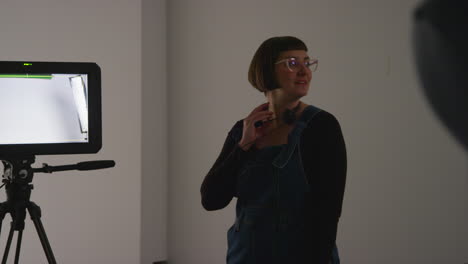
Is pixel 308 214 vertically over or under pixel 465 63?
under

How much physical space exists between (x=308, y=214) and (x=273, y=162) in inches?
6.2

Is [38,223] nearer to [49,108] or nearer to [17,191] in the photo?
[17,191]

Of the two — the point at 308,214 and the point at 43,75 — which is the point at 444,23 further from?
the point at 43,75

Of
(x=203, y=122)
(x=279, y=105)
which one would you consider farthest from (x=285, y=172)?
(x=203, y=122)

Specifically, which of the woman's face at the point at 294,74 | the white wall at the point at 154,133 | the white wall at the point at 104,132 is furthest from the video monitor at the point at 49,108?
the white wall at the point at 154,133

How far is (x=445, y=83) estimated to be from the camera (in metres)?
0.22

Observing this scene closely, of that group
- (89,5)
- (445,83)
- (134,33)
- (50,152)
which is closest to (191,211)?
(134,33)

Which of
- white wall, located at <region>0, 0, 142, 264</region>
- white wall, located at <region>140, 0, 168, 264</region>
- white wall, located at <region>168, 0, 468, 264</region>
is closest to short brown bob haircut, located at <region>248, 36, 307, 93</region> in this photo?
white wall, located at <region>168, 0, 468, 264</region>

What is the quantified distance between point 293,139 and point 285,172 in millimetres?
86

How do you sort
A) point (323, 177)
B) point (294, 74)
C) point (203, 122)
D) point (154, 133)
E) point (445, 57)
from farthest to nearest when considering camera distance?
point (154, 133)
point (203, 122)
point (294, 74)
point (323, 177)
point (445, 57)

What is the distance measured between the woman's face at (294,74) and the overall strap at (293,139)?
8cm

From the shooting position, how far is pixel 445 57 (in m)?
0.21

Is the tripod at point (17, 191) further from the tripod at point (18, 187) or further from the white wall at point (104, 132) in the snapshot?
the white wall at point (104, 132)

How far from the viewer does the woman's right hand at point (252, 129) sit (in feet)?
4.36
